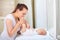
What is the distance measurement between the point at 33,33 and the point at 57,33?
0.17 meters

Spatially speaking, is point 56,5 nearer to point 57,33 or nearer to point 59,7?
point 59,7

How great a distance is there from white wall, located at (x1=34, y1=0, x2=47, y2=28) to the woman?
0.28 metres

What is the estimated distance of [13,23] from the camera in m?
0.93

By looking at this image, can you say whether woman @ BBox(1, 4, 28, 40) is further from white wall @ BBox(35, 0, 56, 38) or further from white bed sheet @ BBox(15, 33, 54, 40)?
white wall @ BBox(35, 0, 56, 38)

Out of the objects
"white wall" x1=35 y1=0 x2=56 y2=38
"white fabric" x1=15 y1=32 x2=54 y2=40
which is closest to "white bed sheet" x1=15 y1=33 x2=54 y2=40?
"white fabric" x1=15 y1=32 x2=54 y2=40

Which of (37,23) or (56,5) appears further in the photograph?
(37,23)

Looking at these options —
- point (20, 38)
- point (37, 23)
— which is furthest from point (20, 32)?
point (37, 23)

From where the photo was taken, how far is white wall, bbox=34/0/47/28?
3.93 feet

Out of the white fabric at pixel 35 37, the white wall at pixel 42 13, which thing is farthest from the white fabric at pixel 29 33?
the white wall at pixel 42 13

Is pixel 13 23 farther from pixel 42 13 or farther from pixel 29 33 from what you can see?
pixel 42 13

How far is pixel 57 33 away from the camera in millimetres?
922

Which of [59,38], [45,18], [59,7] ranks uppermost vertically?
[59,7]

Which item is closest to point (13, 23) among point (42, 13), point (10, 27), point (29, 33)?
point (10, 27)

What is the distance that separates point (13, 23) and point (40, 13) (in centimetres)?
42
